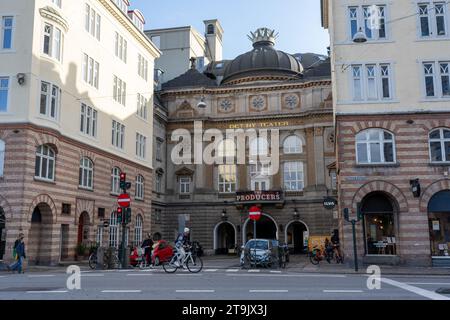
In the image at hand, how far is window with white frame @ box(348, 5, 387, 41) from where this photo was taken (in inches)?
1142

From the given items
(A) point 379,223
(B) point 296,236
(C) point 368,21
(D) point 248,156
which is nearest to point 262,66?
(D) point 248,156

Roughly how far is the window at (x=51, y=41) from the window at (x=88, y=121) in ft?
15.4

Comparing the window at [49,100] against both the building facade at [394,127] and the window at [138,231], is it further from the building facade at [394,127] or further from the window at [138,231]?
the building facade at [394,127]

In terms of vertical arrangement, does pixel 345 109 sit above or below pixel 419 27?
below

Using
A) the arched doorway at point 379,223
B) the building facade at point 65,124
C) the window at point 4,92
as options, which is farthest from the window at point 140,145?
the arched doorway at point 379,223

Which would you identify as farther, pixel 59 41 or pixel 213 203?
pixel 213 203

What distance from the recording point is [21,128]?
26.6 metres

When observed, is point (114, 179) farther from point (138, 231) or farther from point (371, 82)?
point (371, 82)

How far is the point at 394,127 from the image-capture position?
91.5ft

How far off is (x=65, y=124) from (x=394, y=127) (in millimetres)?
20159

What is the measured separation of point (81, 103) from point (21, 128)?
21.5 feet

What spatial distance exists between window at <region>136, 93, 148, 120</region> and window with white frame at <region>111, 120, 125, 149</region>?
12.7 ft
